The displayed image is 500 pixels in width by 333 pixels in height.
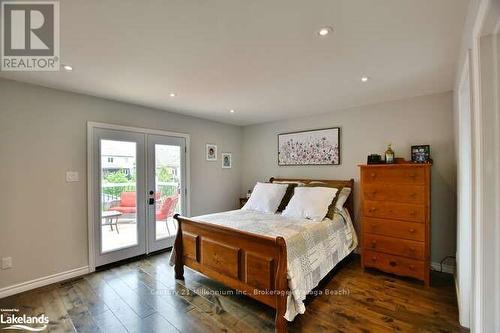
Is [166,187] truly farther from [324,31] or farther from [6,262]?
[324,31]

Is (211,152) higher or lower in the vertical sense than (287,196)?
higher

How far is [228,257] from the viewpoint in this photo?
2352mm

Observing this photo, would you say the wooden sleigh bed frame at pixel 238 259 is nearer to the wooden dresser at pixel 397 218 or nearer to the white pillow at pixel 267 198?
the white pillow at pixel 267 198

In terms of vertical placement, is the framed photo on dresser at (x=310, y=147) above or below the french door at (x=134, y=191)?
above

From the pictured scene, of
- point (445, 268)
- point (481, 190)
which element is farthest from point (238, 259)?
point (445, 268)

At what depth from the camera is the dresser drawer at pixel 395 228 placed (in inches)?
104

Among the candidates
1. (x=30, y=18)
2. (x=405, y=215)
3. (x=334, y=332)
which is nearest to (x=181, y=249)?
(x=334, y=332)

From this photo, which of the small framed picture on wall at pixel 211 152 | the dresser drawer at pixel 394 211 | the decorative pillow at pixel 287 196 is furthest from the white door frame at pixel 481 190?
the small framed picture on wall at pixel 211 152

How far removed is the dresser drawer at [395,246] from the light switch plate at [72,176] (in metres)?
3.76

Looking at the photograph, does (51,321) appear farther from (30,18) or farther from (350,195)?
(350,195)

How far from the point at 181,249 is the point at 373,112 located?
3314 millimetres
